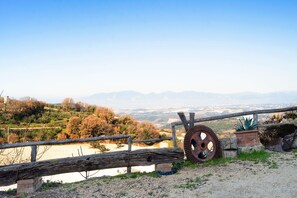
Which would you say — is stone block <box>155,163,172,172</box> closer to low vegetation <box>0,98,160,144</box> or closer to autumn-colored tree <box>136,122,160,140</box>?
low vegetation <box>0,98,160,144</box>

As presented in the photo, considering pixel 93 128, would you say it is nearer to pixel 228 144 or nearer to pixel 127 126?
pixel 127 126

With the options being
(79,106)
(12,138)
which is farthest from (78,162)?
(79,106)

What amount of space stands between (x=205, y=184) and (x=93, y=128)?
48.8ft

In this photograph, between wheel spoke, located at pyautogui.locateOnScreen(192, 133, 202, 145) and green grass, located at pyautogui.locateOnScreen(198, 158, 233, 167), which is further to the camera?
wheel spoke, located at pyautogui.locateOnScreen(192, 133, 202, 145)

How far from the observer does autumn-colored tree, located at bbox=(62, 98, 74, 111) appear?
30391 mm

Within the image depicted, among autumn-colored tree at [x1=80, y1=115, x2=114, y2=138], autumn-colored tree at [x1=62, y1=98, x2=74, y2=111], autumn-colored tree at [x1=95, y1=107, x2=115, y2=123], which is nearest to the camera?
autumn-colored tree at [x1=80, y1=115, x2=114, y2=138]

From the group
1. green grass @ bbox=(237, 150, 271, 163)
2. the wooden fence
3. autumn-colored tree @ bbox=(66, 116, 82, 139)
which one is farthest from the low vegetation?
green grass @ bbox=(237, 150, 271, 163)

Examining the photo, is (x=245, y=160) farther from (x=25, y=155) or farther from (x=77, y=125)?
(x=77, y=125)

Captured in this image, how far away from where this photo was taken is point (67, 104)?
30719 mm

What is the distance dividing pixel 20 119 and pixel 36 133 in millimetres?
4423

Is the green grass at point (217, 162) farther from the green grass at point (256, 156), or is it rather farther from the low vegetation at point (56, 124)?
the low vegetation at point (56, 124)

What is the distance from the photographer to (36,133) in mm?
20500

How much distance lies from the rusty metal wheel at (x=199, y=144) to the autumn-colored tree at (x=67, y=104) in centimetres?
2287

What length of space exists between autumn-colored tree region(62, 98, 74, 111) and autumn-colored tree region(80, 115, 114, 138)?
32.0 ft
